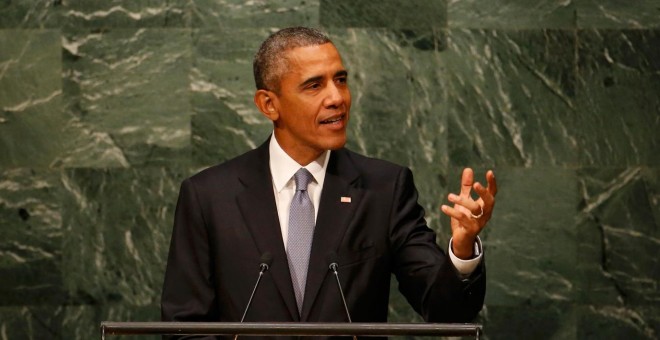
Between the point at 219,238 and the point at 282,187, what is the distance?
0.84 ft

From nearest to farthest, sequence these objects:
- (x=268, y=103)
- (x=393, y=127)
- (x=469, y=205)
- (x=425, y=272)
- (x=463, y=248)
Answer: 1. (x=469, y=205)
2. (x=463, y=248)
3. (x=425, y=272)
4. (x=268, y=103)
5. (x=393, y=127)

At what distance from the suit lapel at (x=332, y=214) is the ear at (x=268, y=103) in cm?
23

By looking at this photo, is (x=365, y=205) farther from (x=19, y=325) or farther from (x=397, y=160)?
(x=19, y=325)

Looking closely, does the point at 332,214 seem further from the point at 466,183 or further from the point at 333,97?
the point at 466,183

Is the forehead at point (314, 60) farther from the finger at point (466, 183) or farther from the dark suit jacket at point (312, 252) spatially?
the finger at point (466, 183)

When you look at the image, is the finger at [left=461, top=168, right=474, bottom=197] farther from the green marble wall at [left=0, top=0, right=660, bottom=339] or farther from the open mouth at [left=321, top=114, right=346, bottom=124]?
the green marble wall at [left=0, top=0, right=660, bottom=339]

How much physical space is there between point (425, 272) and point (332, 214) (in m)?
0.34

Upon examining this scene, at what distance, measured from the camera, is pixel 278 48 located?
11.3ft

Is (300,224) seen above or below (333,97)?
below

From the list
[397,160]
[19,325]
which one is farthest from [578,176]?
[19,325]

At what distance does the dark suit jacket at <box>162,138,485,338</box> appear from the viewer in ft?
10.7

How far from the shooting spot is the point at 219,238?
337 cm

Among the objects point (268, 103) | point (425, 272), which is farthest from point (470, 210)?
point (268, 103)

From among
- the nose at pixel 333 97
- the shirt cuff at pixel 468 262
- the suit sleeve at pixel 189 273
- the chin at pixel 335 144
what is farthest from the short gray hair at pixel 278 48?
the shirt cuff at pixel 468 262
